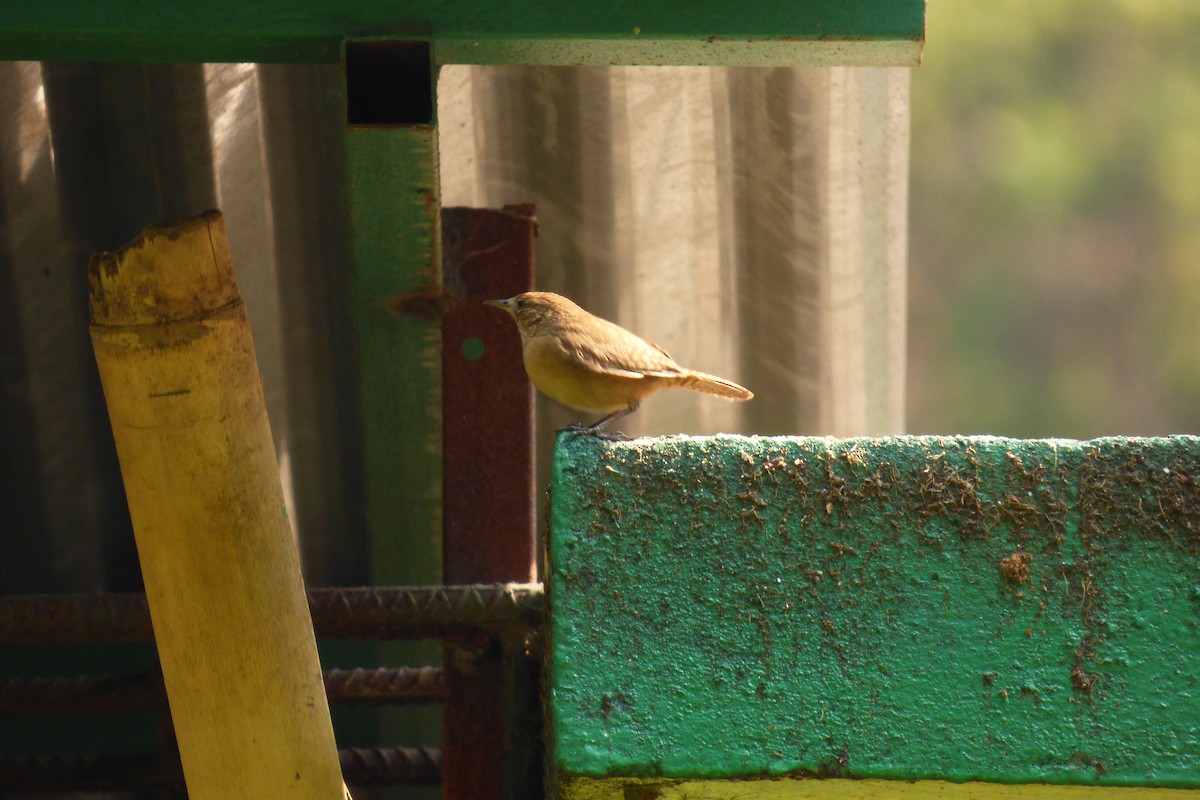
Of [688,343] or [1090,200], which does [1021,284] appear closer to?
[1090,200]

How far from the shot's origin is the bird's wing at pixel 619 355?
3.00m

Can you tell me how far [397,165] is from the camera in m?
2.52

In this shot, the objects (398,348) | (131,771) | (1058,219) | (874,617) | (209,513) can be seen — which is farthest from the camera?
(1058,219)

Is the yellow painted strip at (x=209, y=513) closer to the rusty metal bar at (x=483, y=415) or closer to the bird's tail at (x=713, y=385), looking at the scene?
the rusty metal bar at (x=483, y=415)

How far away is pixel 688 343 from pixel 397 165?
54.7 inches

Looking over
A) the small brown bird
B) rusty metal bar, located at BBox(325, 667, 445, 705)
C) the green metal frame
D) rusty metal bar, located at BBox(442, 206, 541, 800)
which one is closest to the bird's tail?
Answer: the small brown bird

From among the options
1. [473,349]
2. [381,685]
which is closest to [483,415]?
[473,349]

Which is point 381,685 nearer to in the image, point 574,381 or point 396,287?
point 574,381

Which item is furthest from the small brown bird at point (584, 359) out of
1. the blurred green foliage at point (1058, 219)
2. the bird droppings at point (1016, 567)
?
the blurred green foliage at point (1058, 219)

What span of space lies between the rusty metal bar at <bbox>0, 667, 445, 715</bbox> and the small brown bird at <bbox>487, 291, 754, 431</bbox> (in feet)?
2.50

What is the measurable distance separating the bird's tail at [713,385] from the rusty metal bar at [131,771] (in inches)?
44.8

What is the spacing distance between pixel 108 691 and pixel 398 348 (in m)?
1.09

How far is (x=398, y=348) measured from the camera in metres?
2.87

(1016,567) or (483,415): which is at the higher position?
(483,415)
